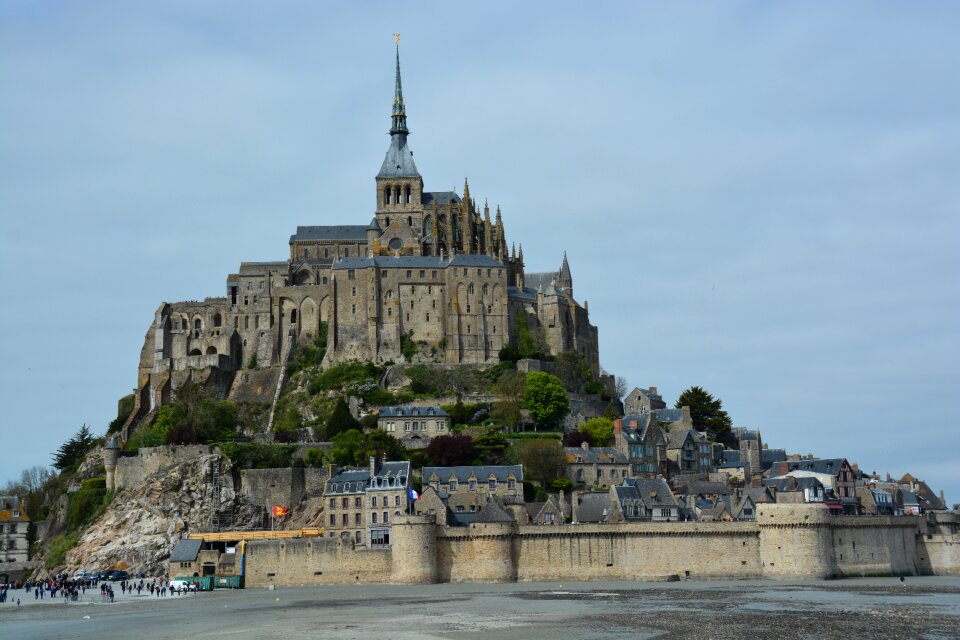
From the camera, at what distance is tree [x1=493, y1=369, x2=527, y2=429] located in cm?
8269

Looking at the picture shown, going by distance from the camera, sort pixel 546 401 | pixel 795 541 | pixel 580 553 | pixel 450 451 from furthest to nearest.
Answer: pixel 546 401, pixel 450 451, pixel 580 553, pixel 795 541

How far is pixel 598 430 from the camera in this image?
82125 mm

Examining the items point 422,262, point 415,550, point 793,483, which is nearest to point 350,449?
point 415,550

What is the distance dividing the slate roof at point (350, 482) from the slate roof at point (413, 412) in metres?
11.0

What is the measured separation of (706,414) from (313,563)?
123ft

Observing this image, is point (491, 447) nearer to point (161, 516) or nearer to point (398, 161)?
point (161, 516)

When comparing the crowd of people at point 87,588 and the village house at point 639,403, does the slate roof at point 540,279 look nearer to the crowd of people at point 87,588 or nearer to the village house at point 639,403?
the village house at point 639,403

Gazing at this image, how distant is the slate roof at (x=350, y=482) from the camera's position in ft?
224

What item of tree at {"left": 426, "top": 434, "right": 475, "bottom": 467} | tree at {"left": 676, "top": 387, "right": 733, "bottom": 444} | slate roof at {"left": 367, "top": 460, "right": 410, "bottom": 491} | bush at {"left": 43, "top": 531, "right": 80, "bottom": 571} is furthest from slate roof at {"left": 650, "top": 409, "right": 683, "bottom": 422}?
bush at {"left": 43, "top": 531, "right": 80, "bottom": 571}

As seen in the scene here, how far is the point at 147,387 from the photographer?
309ft

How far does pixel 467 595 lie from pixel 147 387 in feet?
147

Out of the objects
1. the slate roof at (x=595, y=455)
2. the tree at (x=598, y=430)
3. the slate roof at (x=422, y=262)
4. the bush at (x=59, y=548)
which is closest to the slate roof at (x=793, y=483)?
the slate roof at (x=595, y=455)

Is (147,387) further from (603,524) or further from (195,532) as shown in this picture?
(603,524)

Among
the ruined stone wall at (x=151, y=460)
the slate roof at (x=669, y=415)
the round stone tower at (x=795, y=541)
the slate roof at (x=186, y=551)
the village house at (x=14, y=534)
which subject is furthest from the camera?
the slate roof at (x=669, y=415)
